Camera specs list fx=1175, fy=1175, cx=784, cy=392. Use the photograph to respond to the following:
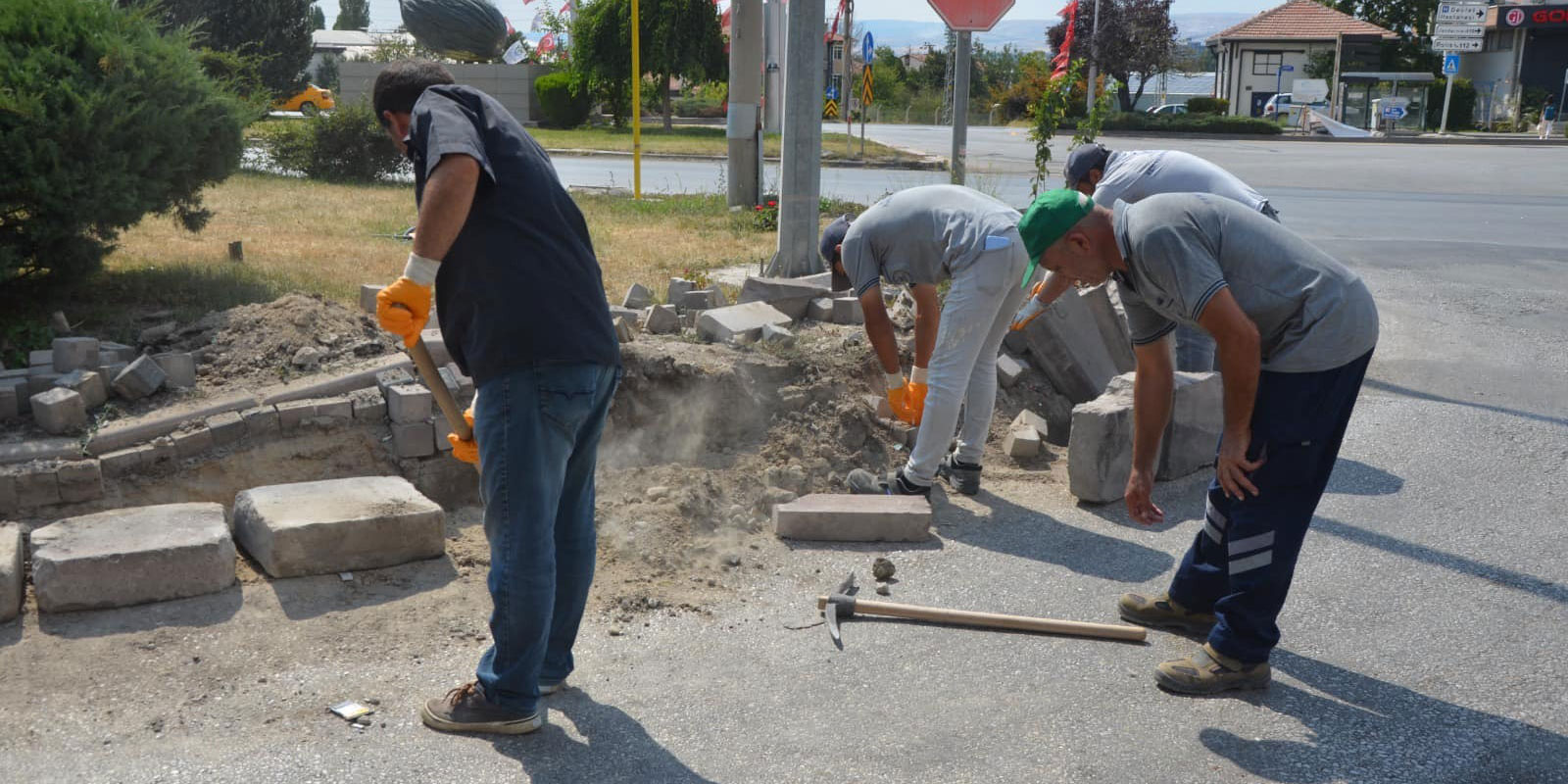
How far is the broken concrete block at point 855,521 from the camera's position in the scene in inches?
191

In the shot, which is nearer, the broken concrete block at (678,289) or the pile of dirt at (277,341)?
the pile of dirt at (277,341)

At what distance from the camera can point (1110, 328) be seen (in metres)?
7.20

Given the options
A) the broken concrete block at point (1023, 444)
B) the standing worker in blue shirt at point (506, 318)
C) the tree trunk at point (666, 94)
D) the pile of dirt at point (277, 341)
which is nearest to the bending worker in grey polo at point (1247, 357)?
the standing worker in blue shirt at point (506, 318)

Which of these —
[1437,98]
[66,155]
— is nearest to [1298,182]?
[66,155]

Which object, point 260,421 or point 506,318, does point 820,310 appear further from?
point 506,318

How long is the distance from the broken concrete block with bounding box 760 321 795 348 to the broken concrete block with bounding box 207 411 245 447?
2.71 metres

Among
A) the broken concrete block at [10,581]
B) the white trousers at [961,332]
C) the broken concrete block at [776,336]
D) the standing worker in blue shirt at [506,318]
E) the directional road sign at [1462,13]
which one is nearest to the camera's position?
the standing worker in blue shirt at [506,318]

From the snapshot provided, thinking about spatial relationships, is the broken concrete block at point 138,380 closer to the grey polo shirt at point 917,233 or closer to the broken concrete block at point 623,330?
the broken concrete block at point 623,330

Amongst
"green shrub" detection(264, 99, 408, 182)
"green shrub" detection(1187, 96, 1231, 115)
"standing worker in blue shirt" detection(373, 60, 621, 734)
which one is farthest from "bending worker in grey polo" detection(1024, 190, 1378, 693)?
"green shrub" detection(1187, 96, 1231, 115)

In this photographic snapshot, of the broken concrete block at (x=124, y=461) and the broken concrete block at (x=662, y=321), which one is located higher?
the broken concrete block at (x=662, y=321)

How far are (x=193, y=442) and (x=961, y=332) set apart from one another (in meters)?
3.35

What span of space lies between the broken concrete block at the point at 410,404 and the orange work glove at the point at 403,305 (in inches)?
91.2

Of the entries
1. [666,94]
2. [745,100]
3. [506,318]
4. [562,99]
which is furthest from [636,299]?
[666,94]

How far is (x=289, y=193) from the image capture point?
1284 centimetres
